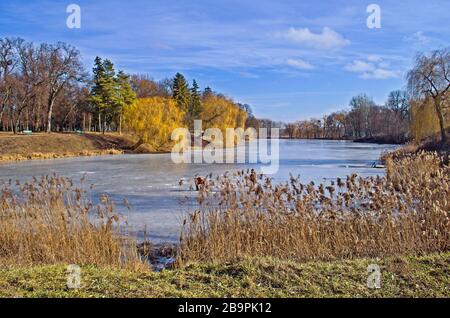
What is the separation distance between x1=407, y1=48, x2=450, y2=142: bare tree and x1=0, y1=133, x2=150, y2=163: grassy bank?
24.7 metres

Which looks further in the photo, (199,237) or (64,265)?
(199,237)

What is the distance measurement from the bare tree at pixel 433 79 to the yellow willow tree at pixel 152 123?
74.3 feet

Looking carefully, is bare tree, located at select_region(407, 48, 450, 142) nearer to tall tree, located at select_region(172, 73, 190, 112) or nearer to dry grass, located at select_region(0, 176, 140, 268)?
dry grass, located at select_region(0, 176, 140, 268)

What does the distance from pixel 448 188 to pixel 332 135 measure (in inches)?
4083

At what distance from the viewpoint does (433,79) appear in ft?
85.9

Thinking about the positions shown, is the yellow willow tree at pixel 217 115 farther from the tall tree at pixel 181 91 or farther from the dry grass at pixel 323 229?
the dry grass at pixel 323 229

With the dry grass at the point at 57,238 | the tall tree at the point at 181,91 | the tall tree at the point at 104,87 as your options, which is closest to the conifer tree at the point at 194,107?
the tall tree at the point at 181,91

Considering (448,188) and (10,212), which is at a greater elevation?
(448,188)

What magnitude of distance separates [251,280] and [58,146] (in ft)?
117

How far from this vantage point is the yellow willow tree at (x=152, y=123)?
39594 mm

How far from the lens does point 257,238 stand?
19.0 ft
